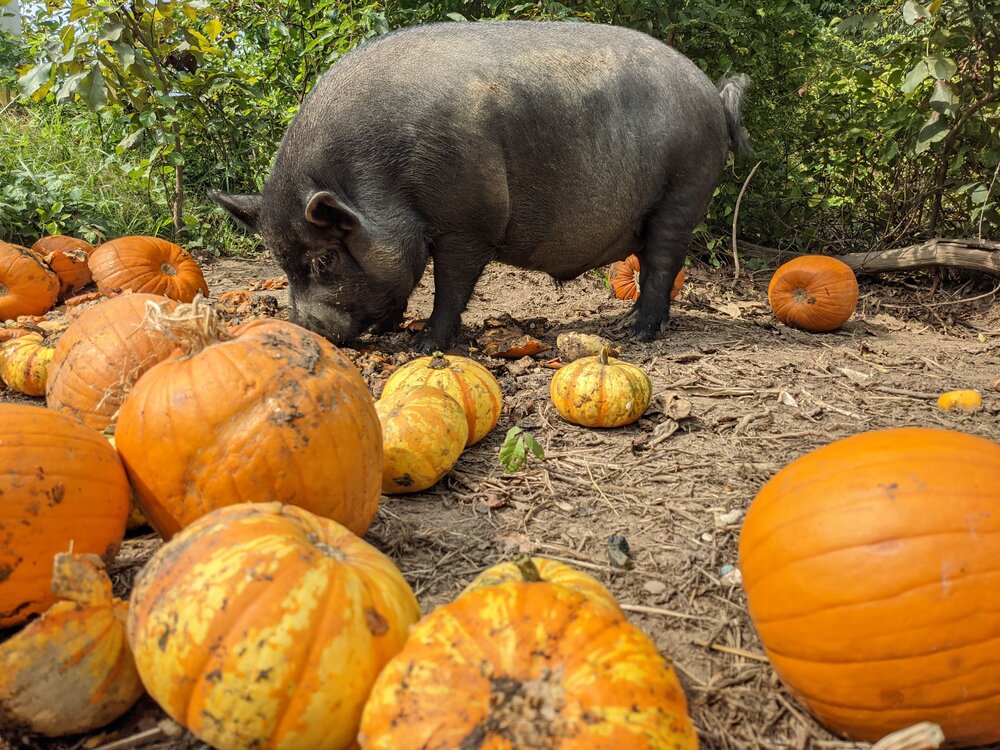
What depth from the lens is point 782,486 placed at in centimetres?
210

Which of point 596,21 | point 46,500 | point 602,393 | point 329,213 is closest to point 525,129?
point 329,213

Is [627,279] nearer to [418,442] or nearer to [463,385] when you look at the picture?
[463,385]

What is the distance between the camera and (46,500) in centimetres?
207

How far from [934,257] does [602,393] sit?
4.56 meters

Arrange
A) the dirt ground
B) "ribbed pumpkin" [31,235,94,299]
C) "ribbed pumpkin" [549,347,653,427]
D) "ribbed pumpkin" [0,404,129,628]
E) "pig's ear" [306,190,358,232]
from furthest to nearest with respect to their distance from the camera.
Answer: "ribbed pumpkin" [31,235,94,299] < "pig's ear" [306,190,358,232] < "ribbed pumpkin" [549,347,653,427] < the dirt ground < "ribbed pumpkin" [0,404,129,628]

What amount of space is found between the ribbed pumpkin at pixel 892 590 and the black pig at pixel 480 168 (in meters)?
3.41

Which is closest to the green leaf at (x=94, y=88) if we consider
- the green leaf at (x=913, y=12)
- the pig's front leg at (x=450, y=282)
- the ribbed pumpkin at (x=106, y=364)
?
the pig's front leg at (x=450, y=282)

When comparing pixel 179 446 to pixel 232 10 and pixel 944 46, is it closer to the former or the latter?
pixel 944 46

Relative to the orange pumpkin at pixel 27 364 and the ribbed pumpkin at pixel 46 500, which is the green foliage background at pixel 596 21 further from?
the ribbed pumpkin at pixel 46 500

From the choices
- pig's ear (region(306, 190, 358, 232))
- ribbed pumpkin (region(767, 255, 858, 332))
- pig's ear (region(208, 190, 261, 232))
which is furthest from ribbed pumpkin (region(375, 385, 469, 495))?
ribbed pumpkin (region(767, 255, 858, 332))

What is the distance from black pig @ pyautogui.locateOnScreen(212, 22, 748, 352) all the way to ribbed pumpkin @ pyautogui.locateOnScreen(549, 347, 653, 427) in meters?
1.54

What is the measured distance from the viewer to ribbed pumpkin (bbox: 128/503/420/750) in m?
1.54

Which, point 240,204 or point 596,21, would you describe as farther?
point 596,21

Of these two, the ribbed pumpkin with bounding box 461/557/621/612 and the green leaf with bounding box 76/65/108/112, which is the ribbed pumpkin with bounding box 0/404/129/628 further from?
the green leaf with bounding box 76/65/108/112
